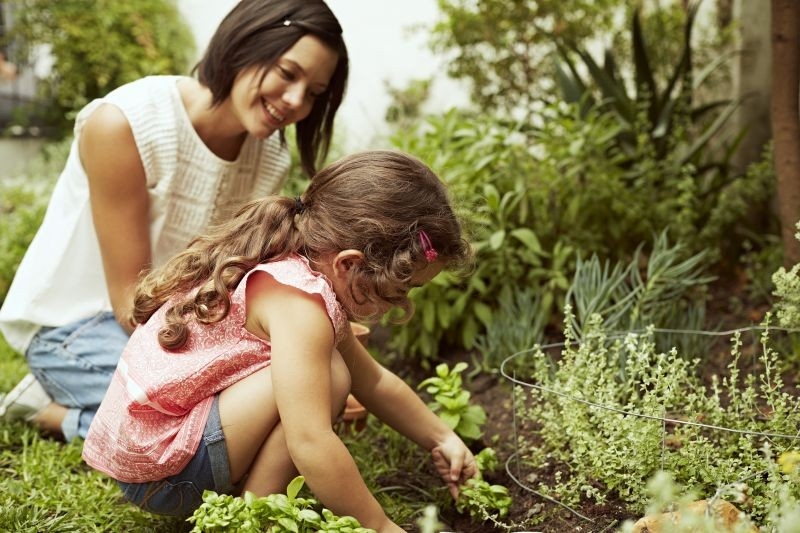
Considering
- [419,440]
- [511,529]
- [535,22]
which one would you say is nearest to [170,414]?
[419,440]

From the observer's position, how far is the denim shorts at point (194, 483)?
5.99ft

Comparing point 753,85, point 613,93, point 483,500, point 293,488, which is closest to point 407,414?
point 483,500

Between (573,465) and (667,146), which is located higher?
(667,146)

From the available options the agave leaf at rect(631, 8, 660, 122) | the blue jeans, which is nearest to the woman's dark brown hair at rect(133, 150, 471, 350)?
the blue jeans

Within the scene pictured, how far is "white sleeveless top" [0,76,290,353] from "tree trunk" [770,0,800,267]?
175 cm

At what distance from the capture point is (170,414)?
1.86 m

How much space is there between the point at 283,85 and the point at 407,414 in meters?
0.96

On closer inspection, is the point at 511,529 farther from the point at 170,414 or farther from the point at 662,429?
the point at 170,414

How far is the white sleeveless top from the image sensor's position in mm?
2469

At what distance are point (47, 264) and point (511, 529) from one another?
1563mm

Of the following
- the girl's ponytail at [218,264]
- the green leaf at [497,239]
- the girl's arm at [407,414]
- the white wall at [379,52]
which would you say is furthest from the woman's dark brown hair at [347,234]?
the white wall at [379,52]

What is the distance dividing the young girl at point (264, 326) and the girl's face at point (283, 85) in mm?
498

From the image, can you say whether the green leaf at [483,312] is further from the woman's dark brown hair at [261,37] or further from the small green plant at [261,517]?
the small green plant at [261,517]

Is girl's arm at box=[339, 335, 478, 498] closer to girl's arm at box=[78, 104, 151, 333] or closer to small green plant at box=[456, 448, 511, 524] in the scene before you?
small green plant at box=[456, 448, 511, 524]
